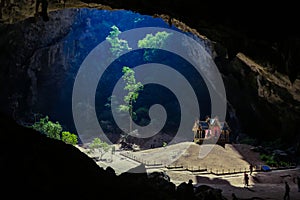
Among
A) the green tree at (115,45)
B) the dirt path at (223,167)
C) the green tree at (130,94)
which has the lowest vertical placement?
the dirt path at (223,167)

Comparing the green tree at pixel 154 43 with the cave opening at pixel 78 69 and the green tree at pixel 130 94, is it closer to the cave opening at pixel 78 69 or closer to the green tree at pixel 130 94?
the cave opening at pixel 78 69

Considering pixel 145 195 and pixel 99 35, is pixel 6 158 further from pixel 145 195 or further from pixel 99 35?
pixel 99 35

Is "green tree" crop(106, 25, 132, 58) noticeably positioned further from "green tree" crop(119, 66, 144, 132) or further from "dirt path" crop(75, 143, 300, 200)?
"dirt path" crop(75, 143, 300, 200)

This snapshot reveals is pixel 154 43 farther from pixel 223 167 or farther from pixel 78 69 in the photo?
pixel 223 167

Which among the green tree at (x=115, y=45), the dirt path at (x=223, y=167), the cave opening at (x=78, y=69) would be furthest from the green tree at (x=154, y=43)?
the dirt path at (x=223, y=167)

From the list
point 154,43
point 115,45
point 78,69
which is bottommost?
point 78,69

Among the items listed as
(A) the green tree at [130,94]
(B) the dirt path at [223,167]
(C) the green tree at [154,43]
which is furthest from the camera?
(C) the green tree at [154,43]

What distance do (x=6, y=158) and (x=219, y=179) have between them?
16370 mm

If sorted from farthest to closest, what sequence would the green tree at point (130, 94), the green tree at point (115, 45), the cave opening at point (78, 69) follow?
the green tree at point (115, 45), the green tree at point (130, 94), the cave opening at point (78, 69)

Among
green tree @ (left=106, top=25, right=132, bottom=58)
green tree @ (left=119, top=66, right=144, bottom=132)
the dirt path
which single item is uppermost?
green tree @ (left=106, top=25, right=132, bottom=58)

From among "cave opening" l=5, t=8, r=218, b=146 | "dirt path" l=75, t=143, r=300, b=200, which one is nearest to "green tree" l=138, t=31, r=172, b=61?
"cave opening" l=5, t=8, r=218, b=146

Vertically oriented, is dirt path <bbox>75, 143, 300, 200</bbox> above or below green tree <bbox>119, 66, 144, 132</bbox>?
below

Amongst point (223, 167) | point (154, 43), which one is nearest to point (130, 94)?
point (154, 43)

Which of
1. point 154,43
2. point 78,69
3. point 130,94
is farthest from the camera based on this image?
point 78,69
